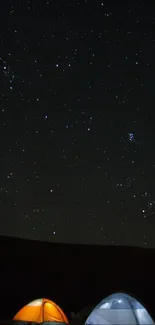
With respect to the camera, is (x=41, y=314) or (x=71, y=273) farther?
(x=71, y=273)

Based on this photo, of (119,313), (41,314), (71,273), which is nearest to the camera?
(119,313)

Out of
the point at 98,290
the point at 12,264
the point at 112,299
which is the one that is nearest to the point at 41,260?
the point at 12,264

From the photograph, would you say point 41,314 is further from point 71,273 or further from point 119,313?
point 71,273

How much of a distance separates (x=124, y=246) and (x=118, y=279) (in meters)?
2.92

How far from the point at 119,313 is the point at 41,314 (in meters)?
1.73

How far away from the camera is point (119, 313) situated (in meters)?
6.56

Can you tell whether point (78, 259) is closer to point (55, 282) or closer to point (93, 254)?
point (93, 254)

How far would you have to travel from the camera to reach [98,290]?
57.2 feet

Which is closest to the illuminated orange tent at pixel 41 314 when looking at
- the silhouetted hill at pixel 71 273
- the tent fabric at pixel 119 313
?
the tent fabric at pixel 119 313

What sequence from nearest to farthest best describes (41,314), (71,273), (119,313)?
(119,313), (41,314), (71,273)

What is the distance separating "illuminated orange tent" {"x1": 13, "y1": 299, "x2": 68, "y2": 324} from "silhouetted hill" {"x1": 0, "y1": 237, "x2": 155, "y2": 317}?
6.21 meters

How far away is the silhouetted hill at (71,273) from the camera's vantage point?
1603 cm

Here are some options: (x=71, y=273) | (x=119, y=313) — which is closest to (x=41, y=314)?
(x=119, y=313)

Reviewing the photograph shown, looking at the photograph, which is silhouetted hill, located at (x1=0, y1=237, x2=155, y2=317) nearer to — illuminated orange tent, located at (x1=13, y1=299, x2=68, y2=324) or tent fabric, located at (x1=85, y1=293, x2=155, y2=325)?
illuminated orange tent, located at (x1=13, y1=299, x2=68, y2=324)
